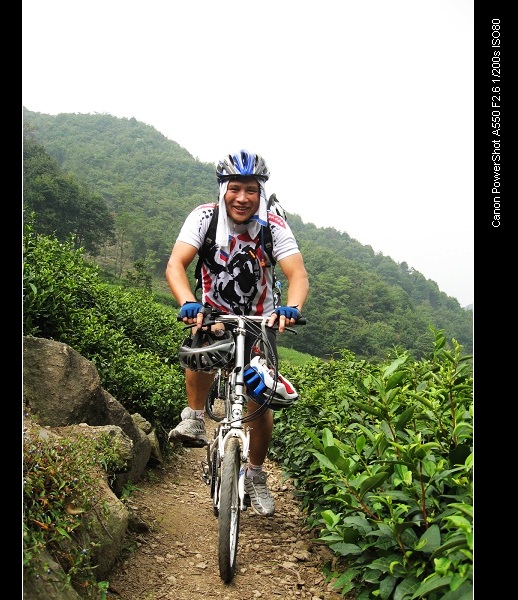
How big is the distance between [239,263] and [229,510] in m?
1.66

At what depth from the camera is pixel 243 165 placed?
148 inches

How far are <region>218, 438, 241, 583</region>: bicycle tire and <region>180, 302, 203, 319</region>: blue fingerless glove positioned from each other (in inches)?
29.3

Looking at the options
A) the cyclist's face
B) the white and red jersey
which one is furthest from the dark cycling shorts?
the cyclist's face

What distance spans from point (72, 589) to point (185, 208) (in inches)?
2525

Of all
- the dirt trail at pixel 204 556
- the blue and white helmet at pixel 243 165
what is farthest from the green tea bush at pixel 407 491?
the blue and white helmet at pixel 243 165

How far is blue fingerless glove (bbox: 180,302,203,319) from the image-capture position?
325cm

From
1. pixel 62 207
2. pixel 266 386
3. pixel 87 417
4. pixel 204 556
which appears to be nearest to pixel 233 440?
pixel 266 386

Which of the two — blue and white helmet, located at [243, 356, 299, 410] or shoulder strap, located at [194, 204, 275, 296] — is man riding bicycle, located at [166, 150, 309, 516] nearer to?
shoulder strap, located at [194, 204, 275, 296]

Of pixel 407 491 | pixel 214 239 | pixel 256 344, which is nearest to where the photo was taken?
pixel 407 491

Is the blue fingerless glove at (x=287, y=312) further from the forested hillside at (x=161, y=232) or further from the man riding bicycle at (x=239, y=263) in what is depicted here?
the forested hillside at (x=161, y=232)

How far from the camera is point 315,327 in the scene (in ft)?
148

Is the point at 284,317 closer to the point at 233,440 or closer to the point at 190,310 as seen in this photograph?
the point at 190,310
